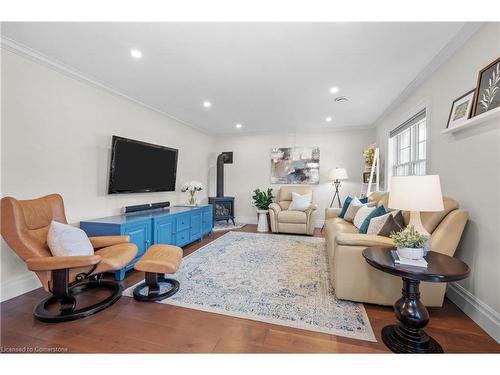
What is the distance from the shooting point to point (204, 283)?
7.91 ft

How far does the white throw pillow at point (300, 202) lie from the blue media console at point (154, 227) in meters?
1.89

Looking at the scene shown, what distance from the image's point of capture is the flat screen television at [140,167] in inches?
120

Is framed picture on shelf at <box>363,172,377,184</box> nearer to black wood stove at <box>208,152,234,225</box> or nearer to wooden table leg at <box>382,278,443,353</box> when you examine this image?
black wood stove at <box>208,152,234,225</box>

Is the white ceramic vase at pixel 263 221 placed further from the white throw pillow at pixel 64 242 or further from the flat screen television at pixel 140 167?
the white throw pillow at pixel 64 242

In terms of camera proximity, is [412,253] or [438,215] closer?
[412,253]

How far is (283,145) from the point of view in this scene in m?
5.80

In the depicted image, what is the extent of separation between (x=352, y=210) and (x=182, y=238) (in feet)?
9.33

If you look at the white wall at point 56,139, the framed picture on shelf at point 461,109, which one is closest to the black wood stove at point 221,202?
the white wall at point 56,139

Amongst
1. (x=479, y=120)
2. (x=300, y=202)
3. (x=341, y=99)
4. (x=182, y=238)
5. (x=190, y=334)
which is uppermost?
(x=341, y=99)

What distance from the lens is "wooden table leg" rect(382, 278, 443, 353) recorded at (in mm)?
1432

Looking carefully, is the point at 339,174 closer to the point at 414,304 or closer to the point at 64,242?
the point at 414,304

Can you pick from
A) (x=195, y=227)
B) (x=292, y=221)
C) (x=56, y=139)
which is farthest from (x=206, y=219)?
(x=56, y=139)

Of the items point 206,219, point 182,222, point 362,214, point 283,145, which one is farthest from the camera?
point 283,145

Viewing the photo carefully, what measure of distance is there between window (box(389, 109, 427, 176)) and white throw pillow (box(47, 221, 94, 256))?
407 cm
